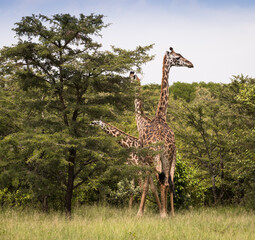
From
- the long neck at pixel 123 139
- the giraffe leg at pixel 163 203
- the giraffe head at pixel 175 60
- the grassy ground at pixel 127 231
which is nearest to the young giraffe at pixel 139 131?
the long neck at pixel 123 139

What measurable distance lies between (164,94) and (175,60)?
3.82 feet

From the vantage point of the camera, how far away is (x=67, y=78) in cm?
937

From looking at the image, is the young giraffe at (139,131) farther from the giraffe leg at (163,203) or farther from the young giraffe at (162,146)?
the giraffe leg at (163,203)

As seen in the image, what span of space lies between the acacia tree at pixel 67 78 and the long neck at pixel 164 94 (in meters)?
1.41

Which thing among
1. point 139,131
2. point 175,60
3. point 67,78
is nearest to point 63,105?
point 67,78

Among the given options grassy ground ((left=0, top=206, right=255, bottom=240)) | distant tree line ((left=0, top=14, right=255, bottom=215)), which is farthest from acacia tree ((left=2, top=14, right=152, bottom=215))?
grassy ground ((left=0, top=206, right=255, bottom=240))

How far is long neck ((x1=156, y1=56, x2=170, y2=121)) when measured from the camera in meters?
10.9

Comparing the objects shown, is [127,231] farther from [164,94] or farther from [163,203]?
[164,94]

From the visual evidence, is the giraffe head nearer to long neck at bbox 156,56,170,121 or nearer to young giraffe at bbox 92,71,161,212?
long neck at bbox 156,56,170,121

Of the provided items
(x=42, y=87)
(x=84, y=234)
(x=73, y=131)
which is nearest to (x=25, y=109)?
(x=42, y=87)

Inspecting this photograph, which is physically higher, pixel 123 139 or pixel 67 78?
pixel 67 78

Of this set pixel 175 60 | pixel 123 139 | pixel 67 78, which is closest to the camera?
pixel 67 78

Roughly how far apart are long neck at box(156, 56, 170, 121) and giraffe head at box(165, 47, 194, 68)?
11cm

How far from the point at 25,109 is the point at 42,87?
0.75m
